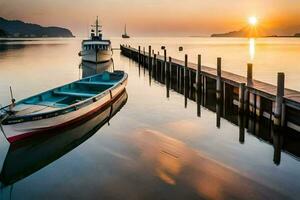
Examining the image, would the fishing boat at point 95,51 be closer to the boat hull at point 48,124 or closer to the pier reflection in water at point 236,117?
the pier reflection in water at point 236,117

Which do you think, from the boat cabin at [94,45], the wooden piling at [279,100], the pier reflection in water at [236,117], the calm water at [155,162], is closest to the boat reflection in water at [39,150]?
the calm water at [155,162]

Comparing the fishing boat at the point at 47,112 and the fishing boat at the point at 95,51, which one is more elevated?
the fishing boat at the point at 95,51

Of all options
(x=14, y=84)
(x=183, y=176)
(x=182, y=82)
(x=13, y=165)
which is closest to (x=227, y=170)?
(x=183, y=176)

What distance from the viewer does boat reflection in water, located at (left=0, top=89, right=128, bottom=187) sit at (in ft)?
39.7

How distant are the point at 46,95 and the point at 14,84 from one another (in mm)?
18814

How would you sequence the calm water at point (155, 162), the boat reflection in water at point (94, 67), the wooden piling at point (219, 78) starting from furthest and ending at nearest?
the boat reflection in water at point (94, 67) < the wooden piling at point (219, 78) < the calm water at point (155, 162)

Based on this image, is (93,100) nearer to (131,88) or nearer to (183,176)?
(183,176)

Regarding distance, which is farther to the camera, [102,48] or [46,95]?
[102,48]

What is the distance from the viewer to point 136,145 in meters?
14.1

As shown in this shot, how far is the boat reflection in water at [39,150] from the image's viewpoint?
39.7 feet

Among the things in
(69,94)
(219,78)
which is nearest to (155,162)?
(69,94)

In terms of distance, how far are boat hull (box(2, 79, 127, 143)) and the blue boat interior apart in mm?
691

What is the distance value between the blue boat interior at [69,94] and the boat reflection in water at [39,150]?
147cm

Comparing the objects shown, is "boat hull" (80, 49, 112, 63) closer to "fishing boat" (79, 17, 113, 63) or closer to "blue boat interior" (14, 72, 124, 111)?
"fishing boat" (79, 17, 113, 63)
